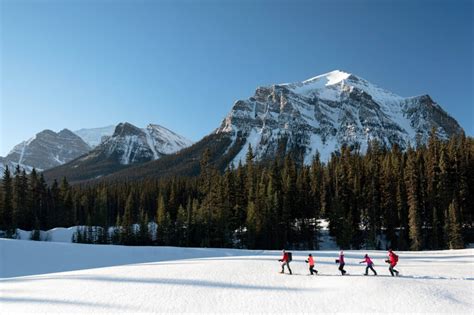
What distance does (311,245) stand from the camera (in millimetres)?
66125

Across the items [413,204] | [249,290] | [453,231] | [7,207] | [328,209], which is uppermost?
[413,204]

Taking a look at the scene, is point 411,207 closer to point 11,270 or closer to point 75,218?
point 11,270

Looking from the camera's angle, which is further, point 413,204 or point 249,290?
point 413,204

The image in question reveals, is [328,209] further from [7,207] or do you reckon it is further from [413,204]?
[7,207]

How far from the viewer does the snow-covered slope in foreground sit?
17.5m

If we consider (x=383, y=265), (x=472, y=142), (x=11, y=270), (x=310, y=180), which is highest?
(x=472, y=142)

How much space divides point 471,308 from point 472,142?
73640mm

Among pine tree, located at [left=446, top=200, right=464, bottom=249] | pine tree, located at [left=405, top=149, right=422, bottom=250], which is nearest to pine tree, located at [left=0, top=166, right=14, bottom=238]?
pine tree, located at [left=405, top=149, right=422, bottom=250]

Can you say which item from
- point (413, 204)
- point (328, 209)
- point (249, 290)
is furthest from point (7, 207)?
point (413, 204)

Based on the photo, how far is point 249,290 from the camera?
2031cm

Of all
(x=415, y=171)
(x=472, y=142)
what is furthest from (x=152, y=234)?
(x=472, y=142)

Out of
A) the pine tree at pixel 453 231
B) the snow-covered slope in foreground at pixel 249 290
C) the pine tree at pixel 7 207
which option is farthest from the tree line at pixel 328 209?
the snow-covered slope in foreground at pixel 249 290

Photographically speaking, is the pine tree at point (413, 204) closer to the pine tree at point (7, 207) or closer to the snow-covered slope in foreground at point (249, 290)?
the snow-covered slope in foreground at point (249, 290)

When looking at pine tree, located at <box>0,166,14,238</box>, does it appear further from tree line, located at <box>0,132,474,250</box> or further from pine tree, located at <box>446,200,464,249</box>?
pine tree, located at <box>446,200,464,249</box>
